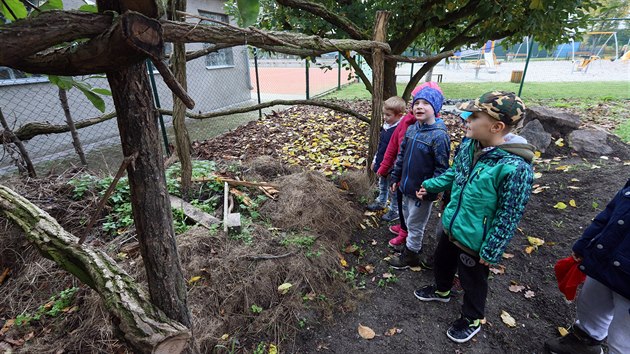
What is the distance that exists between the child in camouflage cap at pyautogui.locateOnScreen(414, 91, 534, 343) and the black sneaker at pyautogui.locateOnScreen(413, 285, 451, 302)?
0.27 m

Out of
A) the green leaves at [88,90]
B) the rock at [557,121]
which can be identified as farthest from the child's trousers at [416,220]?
the rock at [557,121]

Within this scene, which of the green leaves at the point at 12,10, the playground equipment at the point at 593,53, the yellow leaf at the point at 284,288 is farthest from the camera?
the playground equipment at the point at 593,53

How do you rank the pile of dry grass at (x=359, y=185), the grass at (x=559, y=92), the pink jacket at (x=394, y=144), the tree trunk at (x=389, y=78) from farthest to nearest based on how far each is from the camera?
the grass at (x=559, y=92), the tree trunk at (x=389, y=78), the pile of dry grass at (x=359, y=185), the pink jacket at (x=394, y=144)

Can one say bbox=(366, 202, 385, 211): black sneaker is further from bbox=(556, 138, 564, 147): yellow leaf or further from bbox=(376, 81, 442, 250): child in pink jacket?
bbox=(556, 138, 564, 147): yellow leaf

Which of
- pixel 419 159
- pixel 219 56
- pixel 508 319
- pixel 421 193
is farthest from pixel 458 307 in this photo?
pixel 219 56

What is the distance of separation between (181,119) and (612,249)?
3.30m

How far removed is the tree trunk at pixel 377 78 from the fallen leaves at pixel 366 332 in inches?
81.3

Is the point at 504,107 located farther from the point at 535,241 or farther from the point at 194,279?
the point at 194,279

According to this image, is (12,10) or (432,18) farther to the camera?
(432,18)

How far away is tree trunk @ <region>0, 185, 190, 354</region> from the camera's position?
1213 mm

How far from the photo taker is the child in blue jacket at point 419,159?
2508 mm

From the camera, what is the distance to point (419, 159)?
2.60 m

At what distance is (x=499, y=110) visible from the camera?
1.75 meters

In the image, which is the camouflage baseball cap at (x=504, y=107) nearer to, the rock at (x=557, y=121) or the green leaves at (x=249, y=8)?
the green leaves at (x=249, y=8)
